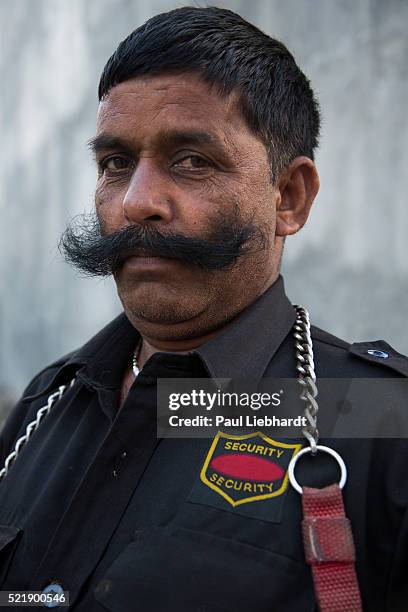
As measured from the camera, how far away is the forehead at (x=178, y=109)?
1.53 m

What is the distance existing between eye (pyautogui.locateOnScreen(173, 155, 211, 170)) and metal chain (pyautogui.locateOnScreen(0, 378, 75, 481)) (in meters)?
0.64

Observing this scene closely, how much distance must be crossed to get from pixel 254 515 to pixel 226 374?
1.03 ft

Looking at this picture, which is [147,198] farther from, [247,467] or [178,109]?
[247,467]

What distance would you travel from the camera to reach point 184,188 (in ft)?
5.06

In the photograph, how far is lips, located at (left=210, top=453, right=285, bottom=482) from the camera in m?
1.34

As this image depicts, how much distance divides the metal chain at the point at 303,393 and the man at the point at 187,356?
22mm

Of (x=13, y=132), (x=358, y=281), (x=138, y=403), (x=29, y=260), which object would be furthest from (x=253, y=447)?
(x=13, y=132)

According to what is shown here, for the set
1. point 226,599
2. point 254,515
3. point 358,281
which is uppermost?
point 358,281

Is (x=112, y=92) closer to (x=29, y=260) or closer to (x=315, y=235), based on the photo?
(x=315, y=235)

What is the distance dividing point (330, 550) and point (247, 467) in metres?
0.23

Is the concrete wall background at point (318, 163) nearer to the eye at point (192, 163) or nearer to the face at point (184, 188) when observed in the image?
the face at point (184, 188)

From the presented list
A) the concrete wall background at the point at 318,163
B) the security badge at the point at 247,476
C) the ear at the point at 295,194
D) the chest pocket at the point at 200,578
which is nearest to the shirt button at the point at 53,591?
the chest pocket at the point at 200,578

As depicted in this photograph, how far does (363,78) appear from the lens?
2.50 m

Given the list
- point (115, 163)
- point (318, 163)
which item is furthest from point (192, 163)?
point (318, 163)
